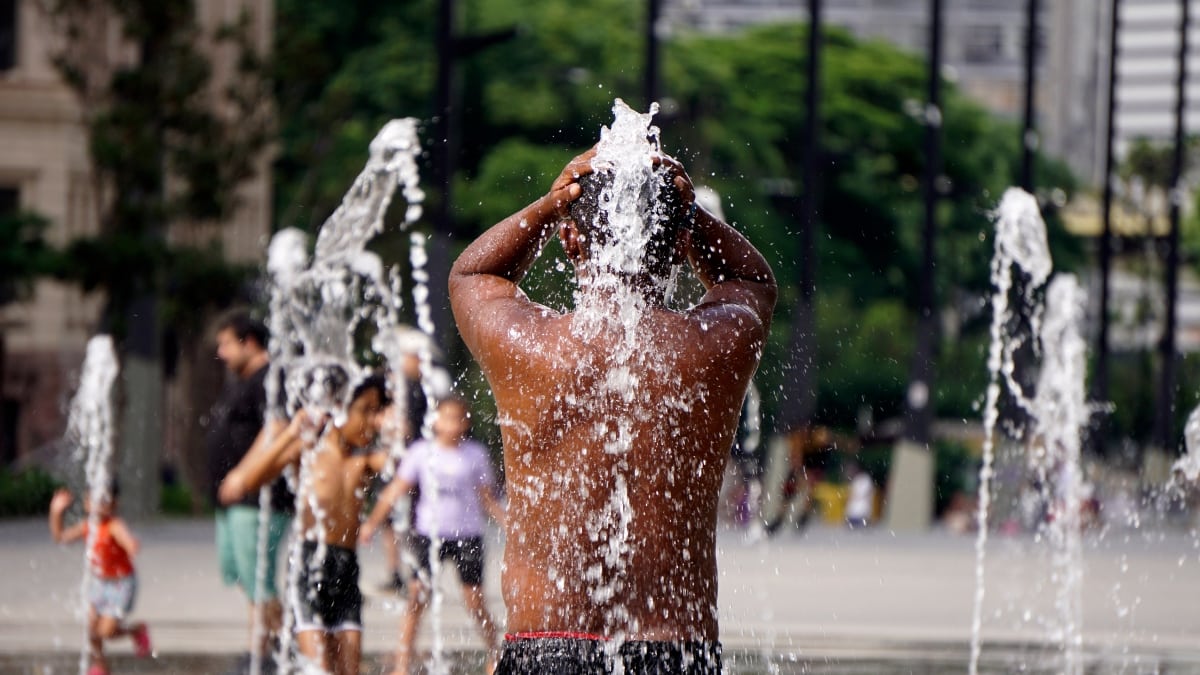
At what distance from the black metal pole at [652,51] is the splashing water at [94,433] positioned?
6.88 meters

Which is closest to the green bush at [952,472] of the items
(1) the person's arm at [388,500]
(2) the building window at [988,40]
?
(1) the person's arm at [388,500]

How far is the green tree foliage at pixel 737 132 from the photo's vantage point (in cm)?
3700

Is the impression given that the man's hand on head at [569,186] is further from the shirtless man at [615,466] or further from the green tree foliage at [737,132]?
the green tree foliage at [737,132]

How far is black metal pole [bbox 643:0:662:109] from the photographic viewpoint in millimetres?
24438

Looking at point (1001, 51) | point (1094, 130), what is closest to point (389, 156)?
point (1094, 130)

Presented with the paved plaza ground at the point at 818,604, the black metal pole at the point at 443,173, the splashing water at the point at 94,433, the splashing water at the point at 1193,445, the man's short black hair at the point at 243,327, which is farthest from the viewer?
the black metal pole at the point at 443,173

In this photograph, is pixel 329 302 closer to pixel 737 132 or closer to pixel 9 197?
pixel 9 197

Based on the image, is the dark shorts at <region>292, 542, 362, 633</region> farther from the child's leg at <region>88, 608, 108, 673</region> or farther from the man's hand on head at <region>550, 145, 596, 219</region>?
the man's hand on head at <region>550, 145, 596, 219</region>

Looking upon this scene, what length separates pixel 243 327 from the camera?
9.11 m

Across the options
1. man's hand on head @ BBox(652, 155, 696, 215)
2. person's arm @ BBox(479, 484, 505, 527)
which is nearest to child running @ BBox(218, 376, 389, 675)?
person's arm @ BBox(479, 484, 505, 527)

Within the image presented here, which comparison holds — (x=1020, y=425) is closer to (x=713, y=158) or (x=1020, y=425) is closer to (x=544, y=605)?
(x=713, y=158)

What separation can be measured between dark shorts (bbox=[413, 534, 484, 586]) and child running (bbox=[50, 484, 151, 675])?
1.25m

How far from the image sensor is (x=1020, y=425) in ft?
119

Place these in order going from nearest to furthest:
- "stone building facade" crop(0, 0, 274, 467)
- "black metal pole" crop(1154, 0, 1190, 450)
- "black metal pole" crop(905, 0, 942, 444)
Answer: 1. "black metal pole" crop(905, 0, 942, 444)
2. "stone building facade" crop(0, 0, 274, 467)
3. "black metal pole" crop(1154, 0, 1190, 450)
